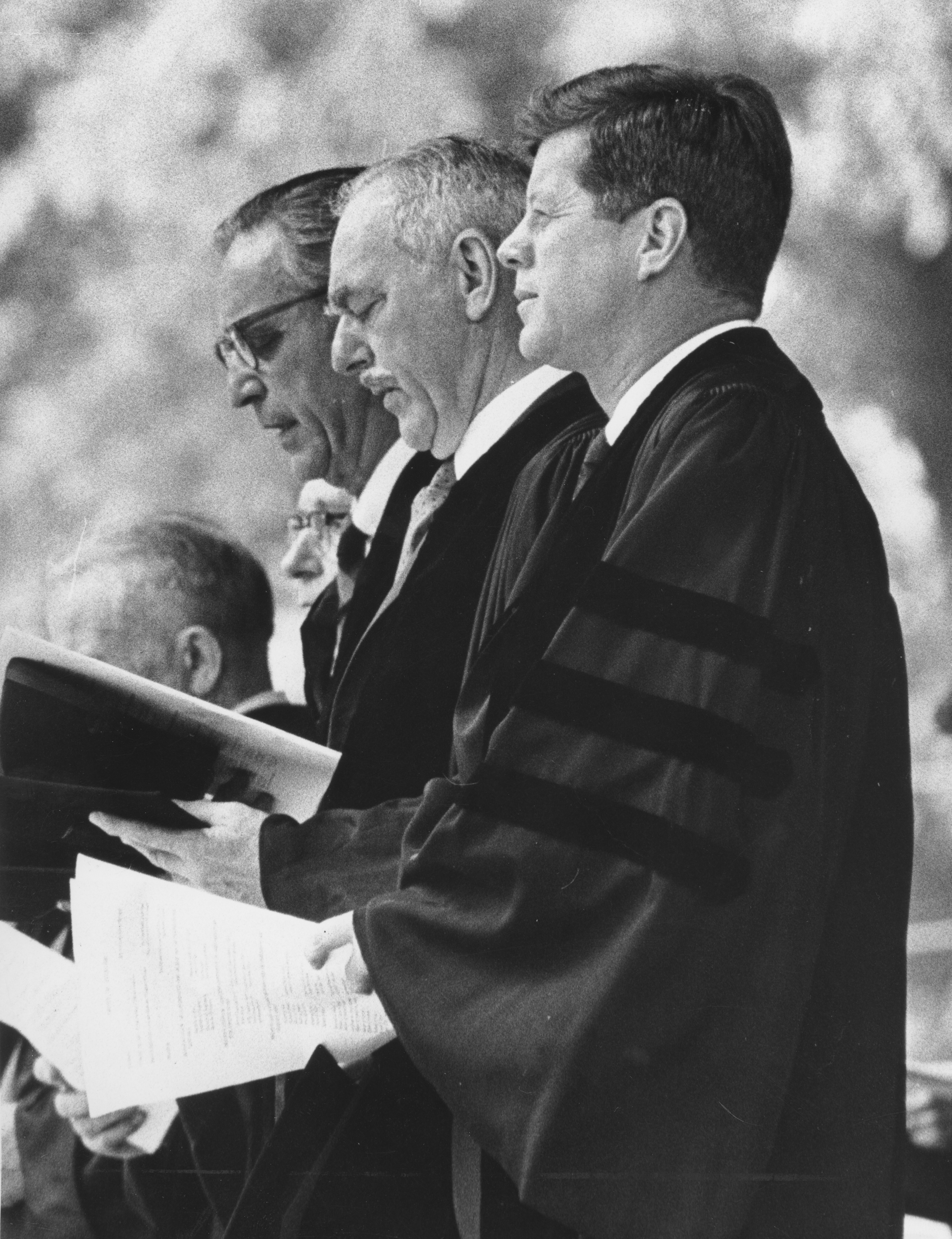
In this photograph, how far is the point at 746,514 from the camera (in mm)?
2242

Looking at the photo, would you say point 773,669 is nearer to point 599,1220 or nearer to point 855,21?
point 599,1220

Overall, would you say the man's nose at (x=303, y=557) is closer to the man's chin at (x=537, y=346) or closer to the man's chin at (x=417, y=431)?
the man's chin at (x=417, y=431)

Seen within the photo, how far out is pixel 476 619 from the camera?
2.48 metres

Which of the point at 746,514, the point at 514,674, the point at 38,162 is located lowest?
the point at 514,674

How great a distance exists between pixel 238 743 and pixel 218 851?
6.5 inches

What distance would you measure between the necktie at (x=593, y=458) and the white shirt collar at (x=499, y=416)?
14cm

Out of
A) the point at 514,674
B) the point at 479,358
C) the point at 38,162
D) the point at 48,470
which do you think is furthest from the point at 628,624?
the point at 38,162

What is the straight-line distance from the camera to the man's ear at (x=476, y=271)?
2529mm

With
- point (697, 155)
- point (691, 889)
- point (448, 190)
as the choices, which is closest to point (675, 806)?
point (691, 889)

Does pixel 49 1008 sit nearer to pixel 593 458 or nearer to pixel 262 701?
pixel 262 701

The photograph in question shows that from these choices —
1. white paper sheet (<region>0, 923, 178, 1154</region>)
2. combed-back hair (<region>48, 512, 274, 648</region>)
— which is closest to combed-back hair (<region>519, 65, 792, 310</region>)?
combed-back hair (<region>48, 512, 274, 648</region>)

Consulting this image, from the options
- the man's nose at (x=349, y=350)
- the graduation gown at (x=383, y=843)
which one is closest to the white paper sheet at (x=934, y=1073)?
the graduation gown at (x=383, y=843)

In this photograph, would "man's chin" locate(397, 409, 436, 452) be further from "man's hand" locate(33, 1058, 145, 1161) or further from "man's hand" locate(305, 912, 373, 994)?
"man's hand" locate(33, 1058, 145, 1161)

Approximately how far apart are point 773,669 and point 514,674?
0.35 meters
